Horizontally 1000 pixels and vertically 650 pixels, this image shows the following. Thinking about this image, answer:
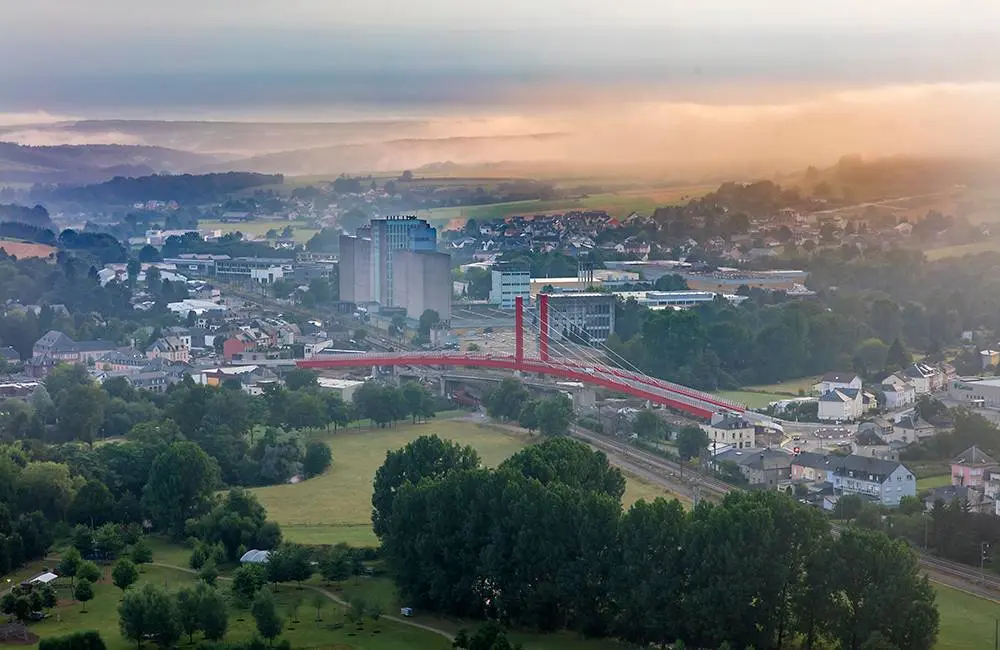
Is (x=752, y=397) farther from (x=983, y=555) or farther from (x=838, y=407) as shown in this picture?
(x=983, y=555)

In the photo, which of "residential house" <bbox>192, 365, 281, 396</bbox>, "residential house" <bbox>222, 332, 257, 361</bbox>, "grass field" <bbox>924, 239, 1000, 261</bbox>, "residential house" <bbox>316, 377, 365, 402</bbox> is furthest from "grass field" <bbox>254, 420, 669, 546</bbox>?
"grass field" <bbox>924, 239, 1000, 261</bbox>

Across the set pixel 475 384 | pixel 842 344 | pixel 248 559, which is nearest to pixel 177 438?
pixel 248 559

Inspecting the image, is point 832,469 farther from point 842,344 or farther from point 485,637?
point 842,344

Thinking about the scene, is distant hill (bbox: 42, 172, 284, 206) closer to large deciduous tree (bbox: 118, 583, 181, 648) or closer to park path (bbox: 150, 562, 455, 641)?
park path (bbox: 150, 562, 455, 641)

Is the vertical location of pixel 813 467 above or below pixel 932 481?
above

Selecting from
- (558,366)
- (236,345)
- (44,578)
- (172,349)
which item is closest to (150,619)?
(44,578)

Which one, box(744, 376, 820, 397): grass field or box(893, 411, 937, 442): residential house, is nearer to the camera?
box(893, 411, 937, 442): residential house
